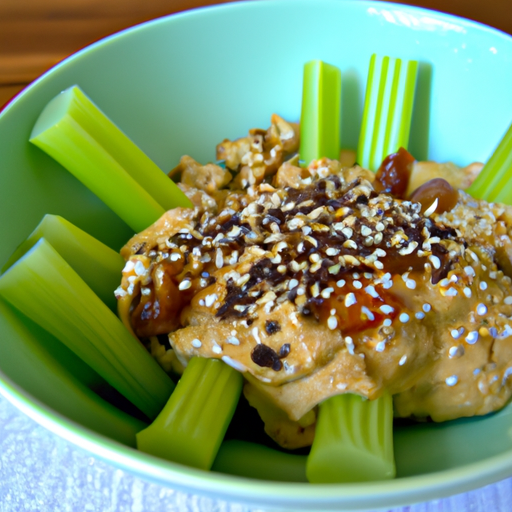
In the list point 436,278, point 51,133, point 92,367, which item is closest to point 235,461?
point 92,367

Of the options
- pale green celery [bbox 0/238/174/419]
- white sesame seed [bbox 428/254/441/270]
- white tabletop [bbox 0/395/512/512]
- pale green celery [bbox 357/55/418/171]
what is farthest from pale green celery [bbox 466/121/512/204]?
pale green celery [bbox 0/238/174/419]

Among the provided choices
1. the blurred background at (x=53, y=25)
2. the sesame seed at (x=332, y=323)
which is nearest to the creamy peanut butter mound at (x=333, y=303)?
the sesame seed at (x=332, y=323)

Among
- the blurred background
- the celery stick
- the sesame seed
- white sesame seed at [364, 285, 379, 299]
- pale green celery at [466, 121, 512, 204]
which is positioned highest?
the blurred background

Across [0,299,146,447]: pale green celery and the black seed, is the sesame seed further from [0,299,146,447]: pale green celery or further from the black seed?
[0,299,146,447]: pale green celery

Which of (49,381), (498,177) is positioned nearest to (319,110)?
(498,177)

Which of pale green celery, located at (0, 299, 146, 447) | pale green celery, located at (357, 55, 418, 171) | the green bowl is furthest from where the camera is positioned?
pale green celery, located at (357, 55, 418, 171)

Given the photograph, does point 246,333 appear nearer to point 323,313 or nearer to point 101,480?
point 323,313

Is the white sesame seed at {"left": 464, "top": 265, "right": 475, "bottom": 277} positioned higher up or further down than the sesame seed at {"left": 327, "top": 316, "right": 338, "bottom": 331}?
further down
